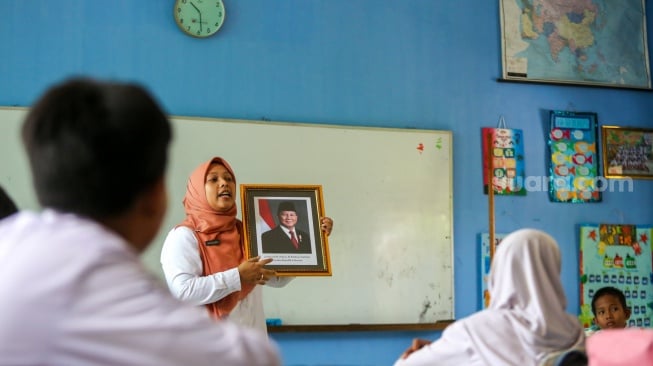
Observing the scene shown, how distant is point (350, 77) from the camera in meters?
4.47

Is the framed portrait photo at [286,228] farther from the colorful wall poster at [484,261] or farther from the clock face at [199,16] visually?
the colorful wall poster at [484,261]

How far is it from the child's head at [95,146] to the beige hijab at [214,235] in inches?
85.4

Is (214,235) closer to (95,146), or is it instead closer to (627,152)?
(95,146)

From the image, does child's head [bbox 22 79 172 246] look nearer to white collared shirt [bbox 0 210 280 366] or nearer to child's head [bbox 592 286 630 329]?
white collared shirt [bbox 0 210 280 366]

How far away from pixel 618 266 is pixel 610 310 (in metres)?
0.98

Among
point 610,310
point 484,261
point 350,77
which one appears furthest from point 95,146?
point 484,261

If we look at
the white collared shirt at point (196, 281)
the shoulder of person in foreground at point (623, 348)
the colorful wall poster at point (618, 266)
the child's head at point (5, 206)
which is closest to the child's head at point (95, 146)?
the child's head at point (5, 206)

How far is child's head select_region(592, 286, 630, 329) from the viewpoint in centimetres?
383

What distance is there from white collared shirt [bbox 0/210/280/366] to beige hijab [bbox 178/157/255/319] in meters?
2.22

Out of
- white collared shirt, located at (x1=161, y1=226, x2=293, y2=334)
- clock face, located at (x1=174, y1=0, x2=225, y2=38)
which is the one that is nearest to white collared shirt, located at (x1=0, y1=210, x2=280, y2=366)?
white collared shirt, located at (x1=161, y1=226, x2=293, y2=334)

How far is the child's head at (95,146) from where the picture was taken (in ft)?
2.51

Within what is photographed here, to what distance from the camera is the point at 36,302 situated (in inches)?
26.6

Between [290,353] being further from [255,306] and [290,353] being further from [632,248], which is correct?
[632,248]

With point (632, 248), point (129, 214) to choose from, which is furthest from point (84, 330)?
point (632, 248)
